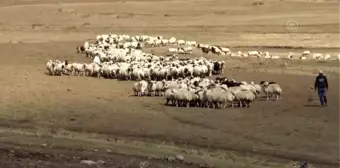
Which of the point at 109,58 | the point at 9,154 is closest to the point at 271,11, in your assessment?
the point at 109,58

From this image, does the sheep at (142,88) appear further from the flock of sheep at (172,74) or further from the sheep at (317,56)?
the sheep at (317,56)

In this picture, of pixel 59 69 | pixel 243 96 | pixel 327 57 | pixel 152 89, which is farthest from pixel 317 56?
pixel 243 96

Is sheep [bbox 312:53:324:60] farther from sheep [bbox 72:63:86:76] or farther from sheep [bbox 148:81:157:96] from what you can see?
sheep [bbox 148:81:157:96]

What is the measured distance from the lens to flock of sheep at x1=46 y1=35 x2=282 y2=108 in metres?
21.4

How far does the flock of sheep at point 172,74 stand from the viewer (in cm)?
2141

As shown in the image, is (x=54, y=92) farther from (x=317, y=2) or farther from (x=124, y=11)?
(x=317, y=2)

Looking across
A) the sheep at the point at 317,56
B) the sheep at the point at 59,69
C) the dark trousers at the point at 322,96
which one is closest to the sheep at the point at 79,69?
the sheep at the point at 59,69

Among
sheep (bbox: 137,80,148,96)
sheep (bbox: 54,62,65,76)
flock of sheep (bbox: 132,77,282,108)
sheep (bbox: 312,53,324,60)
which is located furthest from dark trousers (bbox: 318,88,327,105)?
sheep (bbox: 312,53,324,60)

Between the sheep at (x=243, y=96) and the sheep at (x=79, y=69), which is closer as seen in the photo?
the sheep at (x=243, y=96)

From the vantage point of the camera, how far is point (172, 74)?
1104 inches

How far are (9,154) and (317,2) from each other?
59681mm

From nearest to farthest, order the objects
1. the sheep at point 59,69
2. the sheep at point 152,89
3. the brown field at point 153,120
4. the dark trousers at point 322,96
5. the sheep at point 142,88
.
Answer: the brown field at point 153,120 → the dark trousers at point 322,96 → the sheep at point 142,88 → the sheep at point 152,89 → the sheep at point 59,69

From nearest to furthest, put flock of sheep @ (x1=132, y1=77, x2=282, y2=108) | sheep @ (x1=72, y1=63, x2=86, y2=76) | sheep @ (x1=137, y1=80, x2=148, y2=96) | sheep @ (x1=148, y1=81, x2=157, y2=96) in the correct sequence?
1. flock of sheep @ (x1=132, y1=77, x2=282, y2=108)
2. sheep @ (x1=137, y1=80, x2=148, y2=96)
3. sheep @ (x1=148, y1=81, x2=157, y2=96)
4. sheep @ (x1=72, y1=63, x2=86, y2=76)

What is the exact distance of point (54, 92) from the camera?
81.6 ft
